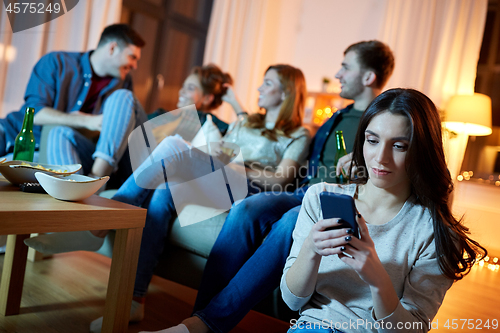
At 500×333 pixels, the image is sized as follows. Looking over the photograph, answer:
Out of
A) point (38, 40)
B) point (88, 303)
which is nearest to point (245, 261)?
point (88, 303)

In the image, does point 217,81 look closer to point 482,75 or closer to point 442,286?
point 442,286

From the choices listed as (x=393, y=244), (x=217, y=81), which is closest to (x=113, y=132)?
(x=217, y=81)

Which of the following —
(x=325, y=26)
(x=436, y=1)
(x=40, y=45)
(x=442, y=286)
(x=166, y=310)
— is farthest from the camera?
(x=325, y=26)

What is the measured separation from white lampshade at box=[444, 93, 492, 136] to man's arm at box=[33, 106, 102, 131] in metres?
3.00

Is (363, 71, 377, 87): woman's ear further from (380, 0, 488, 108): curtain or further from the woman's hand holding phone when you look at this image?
(380, 0, 488, 108): curtain

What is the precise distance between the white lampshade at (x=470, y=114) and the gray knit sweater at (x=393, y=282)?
9.92 ft

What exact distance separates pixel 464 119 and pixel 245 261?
299 cm

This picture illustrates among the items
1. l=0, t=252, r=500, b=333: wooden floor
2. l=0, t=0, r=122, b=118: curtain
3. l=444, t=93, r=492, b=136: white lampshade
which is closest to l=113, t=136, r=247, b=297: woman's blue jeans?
l=0, t=252, r=500, b=333: wooden floor

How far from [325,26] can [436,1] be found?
1215mm

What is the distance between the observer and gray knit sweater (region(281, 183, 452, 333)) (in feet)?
2.66

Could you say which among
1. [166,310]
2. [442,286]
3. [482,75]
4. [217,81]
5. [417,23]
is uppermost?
[417,23]

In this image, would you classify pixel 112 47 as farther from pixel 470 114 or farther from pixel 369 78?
pixel 470 114

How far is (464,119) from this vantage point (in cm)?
348

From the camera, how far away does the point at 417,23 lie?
400 cm
